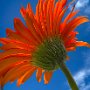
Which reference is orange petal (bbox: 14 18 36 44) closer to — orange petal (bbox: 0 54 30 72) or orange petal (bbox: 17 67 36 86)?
orange petal (bbox: 0 54 30 72)

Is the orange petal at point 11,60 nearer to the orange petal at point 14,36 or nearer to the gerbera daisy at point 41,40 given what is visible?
the gerbera daisy at point 41,40

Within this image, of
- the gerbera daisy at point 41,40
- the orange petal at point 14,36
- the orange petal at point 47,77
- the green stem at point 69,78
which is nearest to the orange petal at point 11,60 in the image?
the gerbera daisy at point 41,40

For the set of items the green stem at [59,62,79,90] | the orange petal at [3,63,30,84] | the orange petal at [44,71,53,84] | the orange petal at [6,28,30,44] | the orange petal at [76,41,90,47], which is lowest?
the green stem at [59,62,79,90]

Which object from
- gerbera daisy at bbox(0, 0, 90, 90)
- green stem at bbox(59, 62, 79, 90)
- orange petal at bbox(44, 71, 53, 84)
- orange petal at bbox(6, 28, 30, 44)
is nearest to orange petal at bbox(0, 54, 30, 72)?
gerbera daisy at bbox(0, 0, 90, 90)

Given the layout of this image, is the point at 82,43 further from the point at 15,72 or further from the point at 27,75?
the point at 15,72

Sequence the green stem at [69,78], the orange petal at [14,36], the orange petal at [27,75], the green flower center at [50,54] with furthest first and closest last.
Answer: 1. the orange petal at [27,75]
2. the green flower center at [50,54]
3. the orange petal at [14,36]
4. the green stem at [69,78]

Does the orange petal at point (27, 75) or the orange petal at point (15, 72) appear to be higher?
the orange petal at point (27, 75)

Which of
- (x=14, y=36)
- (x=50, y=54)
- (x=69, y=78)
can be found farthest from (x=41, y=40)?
(x=69, y=78)
